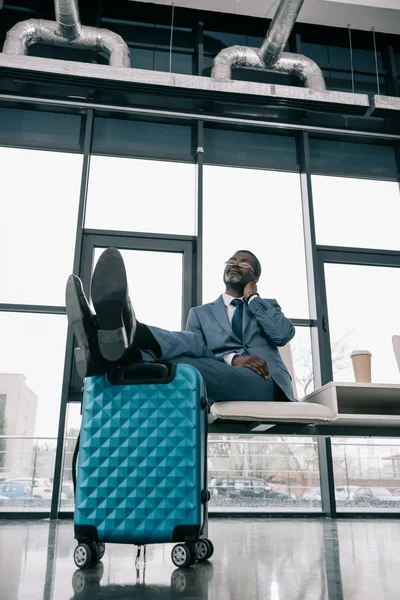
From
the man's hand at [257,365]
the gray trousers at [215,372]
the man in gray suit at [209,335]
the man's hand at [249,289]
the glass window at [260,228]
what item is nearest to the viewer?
the man in gray suit at [209,335]

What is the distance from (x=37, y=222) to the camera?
3.73m

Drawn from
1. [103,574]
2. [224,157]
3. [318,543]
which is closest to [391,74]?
[224,157]

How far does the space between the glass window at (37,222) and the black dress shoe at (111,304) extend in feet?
6.89

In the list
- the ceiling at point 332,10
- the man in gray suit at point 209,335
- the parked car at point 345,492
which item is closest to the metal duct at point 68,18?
the ceiling at point 332,10

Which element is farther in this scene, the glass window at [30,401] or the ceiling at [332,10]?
the ceiling at [332,10]

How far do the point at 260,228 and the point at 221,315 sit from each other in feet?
6.21

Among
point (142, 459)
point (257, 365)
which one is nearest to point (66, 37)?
point (257, 365)

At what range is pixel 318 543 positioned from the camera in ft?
5.93

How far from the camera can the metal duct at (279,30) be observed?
360 centimetres

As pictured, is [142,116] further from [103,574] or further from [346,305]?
[103,574]

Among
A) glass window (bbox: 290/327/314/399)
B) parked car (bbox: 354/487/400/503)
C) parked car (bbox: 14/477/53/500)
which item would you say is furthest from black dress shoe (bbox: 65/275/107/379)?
parked car (bbox: 354/487/400/503)

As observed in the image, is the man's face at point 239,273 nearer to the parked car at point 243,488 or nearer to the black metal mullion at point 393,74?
the parked car at point 243,488

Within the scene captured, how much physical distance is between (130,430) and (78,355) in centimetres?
27

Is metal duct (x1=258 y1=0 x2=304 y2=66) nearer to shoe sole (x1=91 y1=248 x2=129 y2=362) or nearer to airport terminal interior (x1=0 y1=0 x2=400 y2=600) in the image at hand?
airport terminal interior (x1=0 y1=0 x2=400 y2=600)
